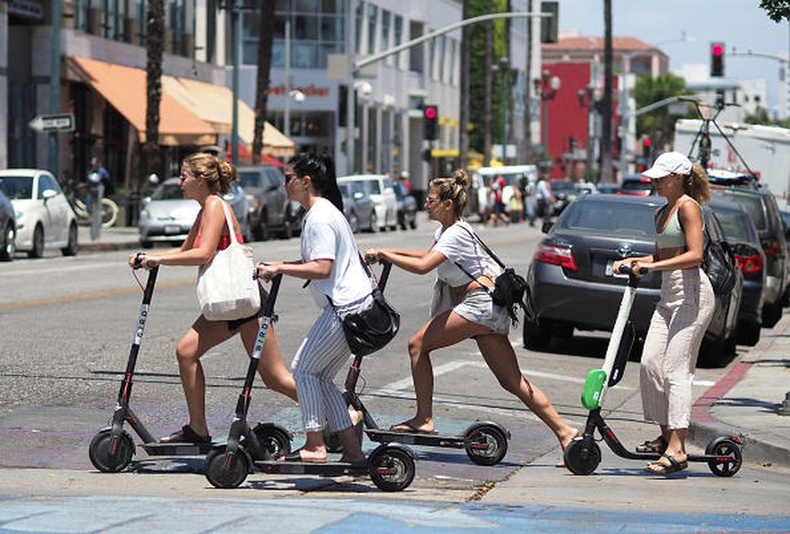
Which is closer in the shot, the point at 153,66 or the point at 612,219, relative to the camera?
the point at 612,219

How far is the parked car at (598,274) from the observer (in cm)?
1727

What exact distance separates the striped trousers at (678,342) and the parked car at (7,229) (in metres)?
22.4

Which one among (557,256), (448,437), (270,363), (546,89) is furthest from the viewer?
(546,89)

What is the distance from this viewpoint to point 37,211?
111 ft

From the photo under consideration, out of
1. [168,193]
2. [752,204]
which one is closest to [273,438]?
[752,204]

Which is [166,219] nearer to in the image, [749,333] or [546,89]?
[749,333]

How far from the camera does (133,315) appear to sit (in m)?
20.0

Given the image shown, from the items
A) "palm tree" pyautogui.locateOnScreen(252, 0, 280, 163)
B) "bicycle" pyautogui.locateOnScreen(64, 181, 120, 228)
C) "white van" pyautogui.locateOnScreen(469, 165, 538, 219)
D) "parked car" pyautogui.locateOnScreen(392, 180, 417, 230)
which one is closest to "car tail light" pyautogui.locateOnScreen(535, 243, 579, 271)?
"bicycle" pyautogui.locateOnScreen(64, 181, 120, 228)

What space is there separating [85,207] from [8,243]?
1754 centimetres

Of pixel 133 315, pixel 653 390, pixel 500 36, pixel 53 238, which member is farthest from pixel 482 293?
pixel 500 36

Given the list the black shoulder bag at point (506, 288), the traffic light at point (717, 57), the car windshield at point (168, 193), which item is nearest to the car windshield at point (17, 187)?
the car windshield at point (168, 193)

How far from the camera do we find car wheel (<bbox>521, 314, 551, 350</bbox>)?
18141 mm

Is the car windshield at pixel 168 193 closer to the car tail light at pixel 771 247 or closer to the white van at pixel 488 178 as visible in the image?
the car tail light at pixel 771 247

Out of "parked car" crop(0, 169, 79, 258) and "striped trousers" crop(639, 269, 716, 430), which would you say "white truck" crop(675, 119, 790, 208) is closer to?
"parked car" crop(0, 169, 79, 258)
